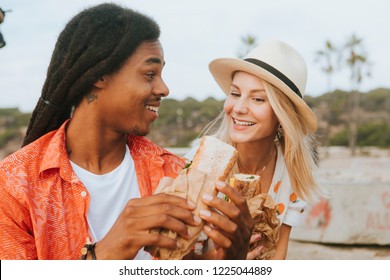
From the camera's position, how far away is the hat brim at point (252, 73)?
387 centimetres

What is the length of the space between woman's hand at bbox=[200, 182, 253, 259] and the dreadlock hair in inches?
34.5

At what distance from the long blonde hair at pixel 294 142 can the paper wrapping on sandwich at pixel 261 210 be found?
983 mm

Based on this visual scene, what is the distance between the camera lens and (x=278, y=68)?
4.07 m

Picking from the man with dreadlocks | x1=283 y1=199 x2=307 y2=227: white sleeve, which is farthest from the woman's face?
the man with dreadlocks

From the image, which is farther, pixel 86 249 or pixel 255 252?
pixel 255 252

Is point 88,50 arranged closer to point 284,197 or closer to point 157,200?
point 157,200

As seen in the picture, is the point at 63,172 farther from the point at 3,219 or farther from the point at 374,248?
the point at 374,248

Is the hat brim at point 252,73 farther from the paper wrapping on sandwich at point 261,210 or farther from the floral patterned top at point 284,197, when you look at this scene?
the paper wrapping on sandwich at point 261,210

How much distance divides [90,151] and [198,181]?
2.32 ft

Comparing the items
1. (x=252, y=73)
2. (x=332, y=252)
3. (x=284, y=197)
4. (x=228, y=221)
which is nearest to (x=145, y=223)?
(x=228, y=221)

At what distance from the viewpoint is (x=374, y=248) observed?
10.6 m

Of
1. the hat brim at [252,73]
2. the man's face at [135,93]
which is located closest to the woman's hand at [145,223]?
the man's face at [135,93]
